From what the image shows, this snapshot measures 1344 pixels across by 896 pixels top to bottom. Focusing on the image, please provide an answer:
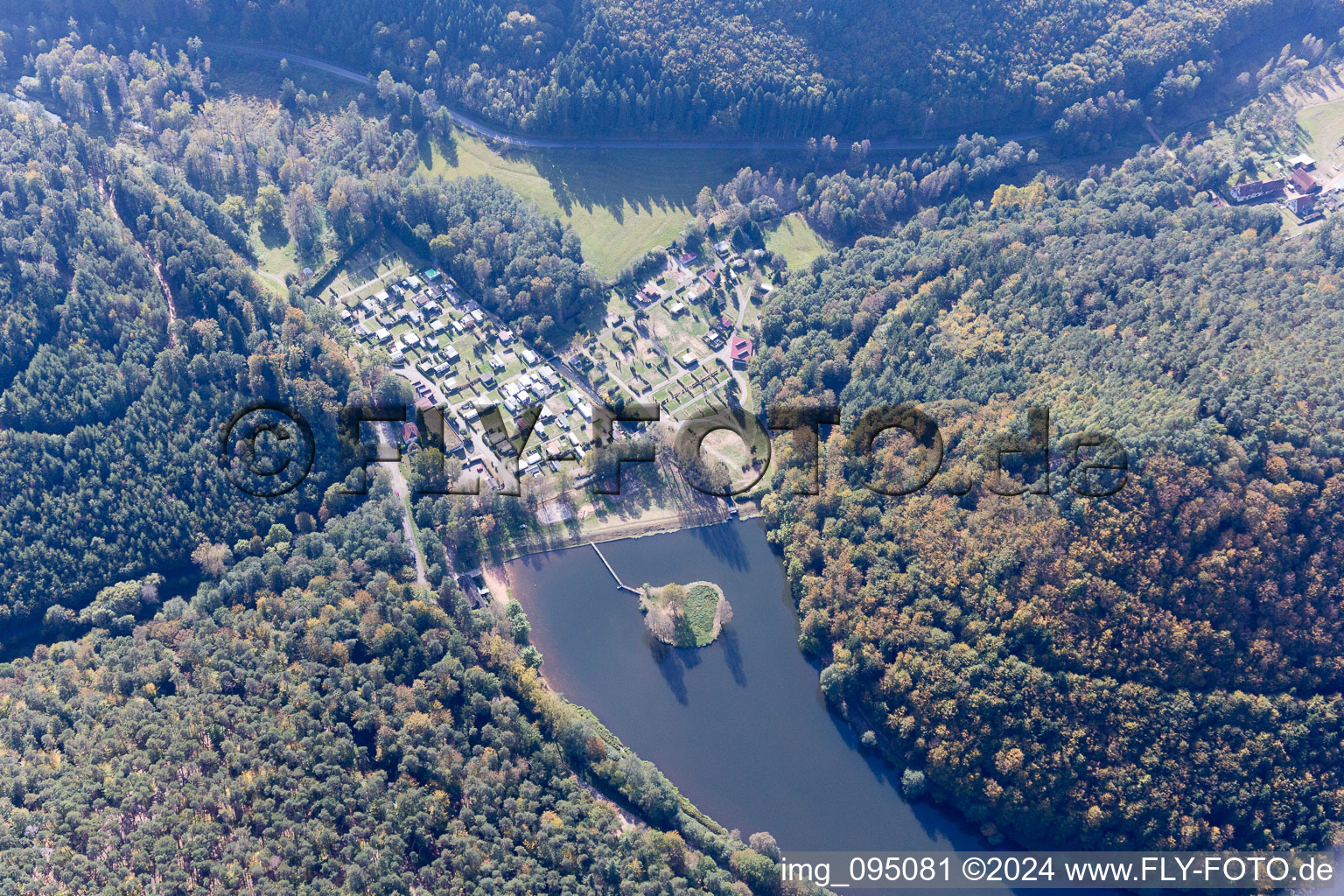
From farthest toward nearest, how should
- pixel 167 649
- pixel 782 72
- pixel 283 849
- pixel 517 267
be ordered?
pixel 782 72 → pixel 517 267 → pixel 167 649 → pixel 283 849

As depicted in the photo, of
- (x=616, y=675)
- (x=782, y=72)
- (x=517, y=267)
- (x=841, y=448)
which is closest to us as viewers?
(x=616, y=675)

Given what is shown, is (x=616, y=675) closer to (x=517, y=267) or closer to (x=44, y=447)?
(x=517, y=267)

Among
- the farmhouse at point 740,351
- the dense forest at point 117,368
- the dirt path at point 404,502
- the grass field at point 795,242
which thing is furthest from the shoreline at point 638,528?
the grass field at point 795,242

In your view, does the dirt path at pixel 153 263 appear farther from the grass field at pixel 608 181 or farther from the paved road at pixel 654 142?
the paved road at pixel 654 142

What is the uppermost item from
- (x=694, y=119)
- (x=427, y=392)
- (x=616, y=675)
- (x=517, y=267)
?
(x=694, y=119)

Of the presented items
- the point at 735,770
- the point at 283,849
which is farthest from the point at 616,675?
the point at 283,849

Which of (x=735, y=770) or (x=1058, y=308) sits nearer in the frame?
(x=735, y=770)
